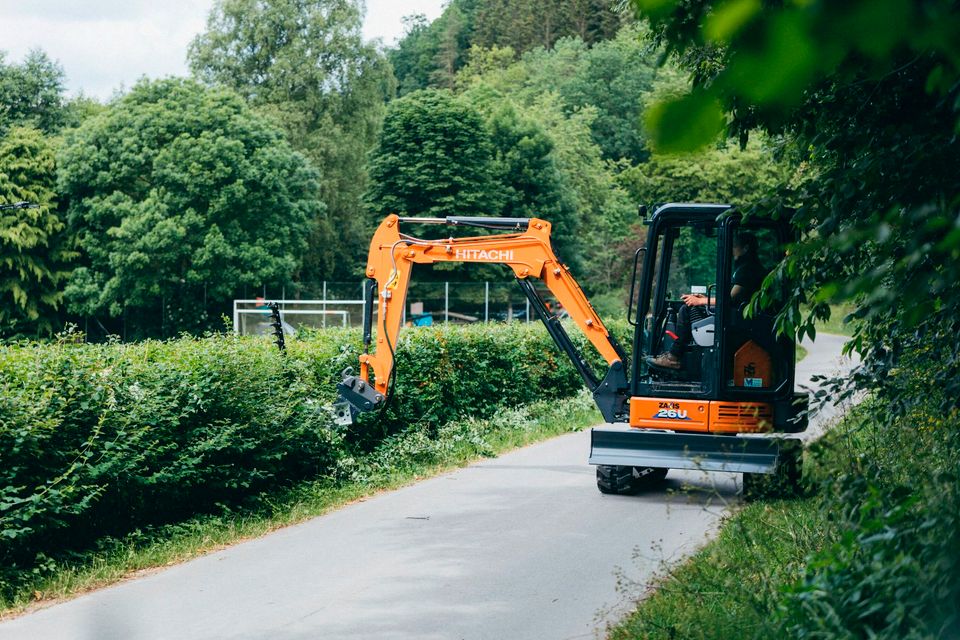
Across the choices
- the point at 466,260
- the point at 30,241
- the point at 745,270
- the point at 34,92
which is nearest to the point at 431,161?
the point at 30,241

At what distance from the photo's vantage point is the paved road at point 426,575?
6.96 metres

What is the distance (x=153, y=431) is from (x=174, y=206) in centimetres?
4285

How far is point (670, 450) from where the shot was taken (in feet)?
36.9

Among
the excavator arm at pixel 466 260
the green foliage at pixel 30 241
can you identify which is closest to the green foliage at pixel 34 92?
the green foliage at pixel 30 241

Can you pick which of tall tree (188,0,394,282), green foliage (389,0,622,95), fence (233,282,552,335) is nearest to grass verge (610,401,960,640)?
fence (233,282,552,335)

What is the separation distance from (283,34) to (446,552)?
57944 mm

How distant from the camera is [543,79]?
88.2 metres

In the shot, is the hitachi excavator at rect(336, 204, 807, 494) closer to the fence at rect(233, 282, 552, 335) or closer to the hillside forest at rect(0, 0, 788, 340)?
the hillside forest at rect(0, 0, 788, 340)

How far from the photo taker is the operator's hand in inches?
462

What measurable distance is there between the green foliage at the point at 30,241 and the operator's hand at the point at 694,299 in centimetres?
3999

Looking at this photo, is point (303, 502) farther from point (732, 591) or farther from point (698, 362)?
point (732, 591)

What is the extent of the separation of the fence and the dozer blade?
30.2 meters

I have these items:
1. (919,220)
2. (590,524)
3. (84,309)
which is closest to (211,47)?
(84,309)

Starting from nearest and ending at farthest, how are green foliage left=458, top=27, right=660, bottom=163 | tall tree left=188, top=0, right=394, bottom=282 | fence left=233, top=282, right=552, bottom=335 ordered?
fence left=233, top=282, right=552, bottom=335
tall tree left=188, top=0, right=394, bottom=282
green foliage left=458, top=27, right=660, bottom=163
